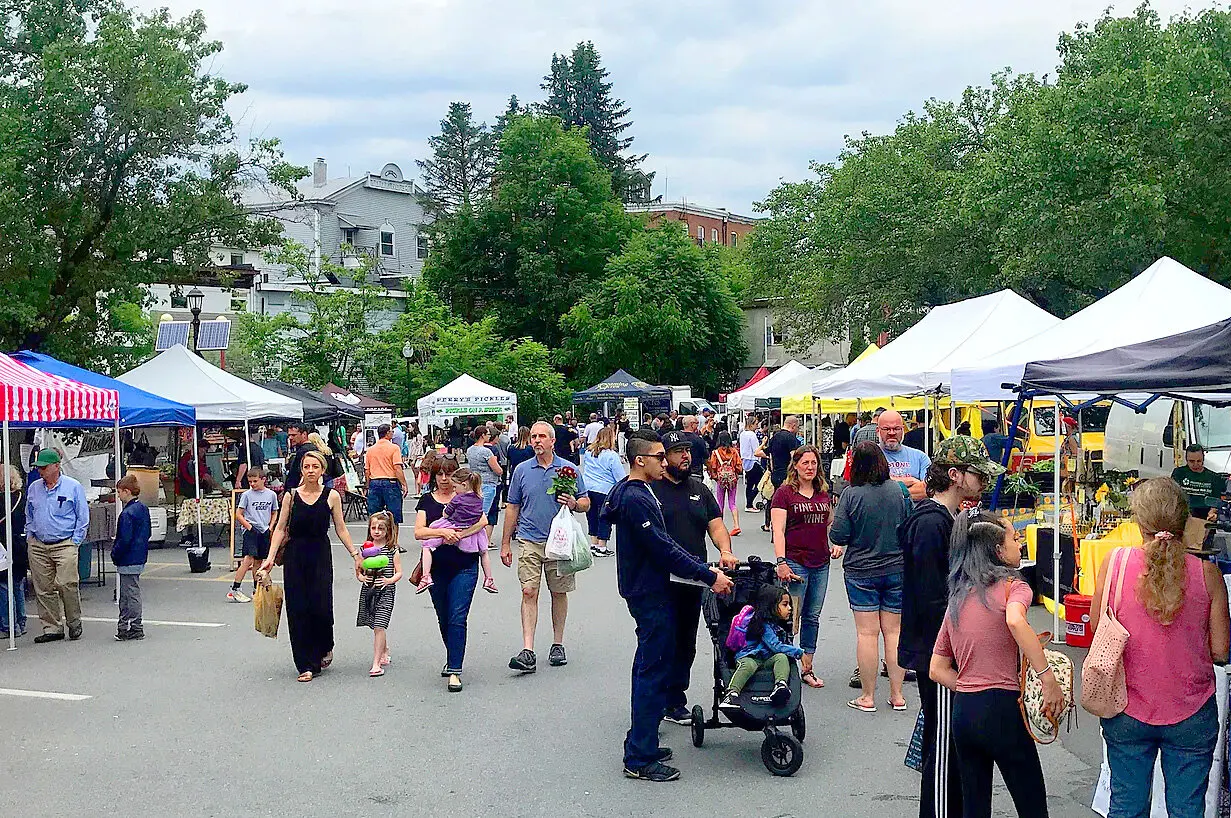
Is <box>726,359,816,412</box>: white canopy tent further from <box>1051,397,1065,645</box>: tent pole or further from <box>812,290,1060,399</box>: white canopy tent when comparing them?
<box>1051,397,1065,645</box>: tent pole

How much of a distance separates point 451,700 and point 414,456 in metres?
27.0

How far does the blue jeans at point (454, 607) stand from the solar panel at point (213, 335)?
18755 mm

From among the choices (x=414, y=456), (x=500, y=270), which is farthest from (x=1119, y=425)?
(x=500, y=270)

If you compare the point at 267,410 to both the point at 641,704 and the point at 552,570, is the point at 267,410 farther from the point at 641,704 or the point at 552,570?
the point at 641,704

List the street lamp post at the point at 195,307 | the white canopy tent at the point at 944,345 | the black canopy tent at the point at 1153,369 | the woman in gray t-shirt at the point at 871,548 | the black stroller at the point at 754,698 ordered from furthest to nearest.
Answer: the street lamp post at the point at 195,307 < the white canopy tent at the point at 944,345 < the woman in gray t-shirt at the point at 871,548 < the black stroller at the point at 754,698 < the black canopy tent at the point at 1153,369

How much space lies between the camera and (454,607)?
894cm

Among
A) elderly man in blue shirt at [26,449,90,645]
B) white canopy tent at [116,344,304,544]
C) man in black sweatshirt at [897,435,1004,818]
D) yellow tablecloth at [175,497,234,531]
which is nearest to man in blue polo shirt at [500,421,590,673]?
man in black sweatshirt at [897,435,1004,818]

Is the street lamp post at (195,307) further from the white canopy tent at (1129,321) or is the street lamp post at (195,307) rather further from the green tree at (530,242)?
the green tree at (530,242)

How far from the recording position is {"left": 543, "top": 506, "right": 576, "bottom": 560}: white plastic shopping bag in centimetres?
917

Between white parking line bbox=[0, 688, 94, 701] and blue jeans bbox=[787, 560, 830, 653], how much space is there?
520cm

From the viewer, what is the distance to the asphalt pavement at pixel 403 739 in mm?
6227

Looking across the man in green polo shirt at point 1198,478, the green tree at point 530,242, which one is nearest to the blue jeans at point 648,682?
the man in green polo shirt at point 1198,478

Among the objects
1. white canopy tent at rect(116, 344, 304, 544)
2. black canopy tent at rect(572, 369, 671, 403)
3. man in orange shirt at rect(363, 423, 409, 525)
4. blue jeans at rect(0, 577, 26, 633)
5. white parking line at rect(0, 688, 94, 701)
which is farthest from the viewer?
black canopy tent at rect(572, 369, 671, 403)

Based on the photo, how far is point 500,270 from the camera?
5697 cm
